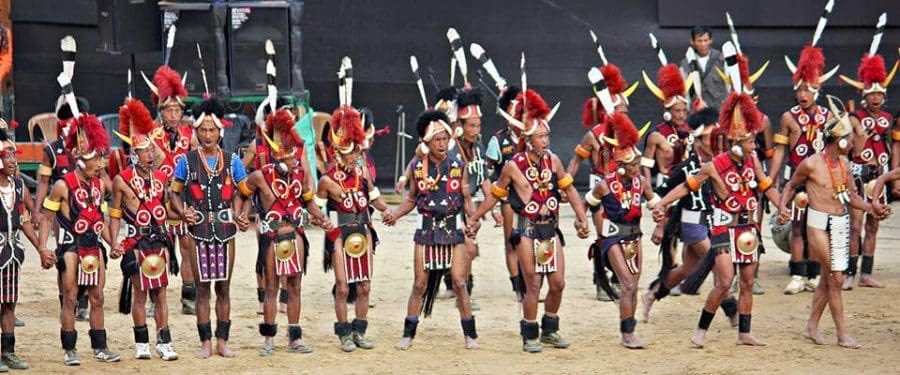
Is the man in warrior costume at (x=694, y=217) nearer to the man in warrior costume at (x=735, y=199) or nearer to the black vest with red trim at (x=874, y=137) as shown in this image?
the man in warrior costume at (x=735, y=199)

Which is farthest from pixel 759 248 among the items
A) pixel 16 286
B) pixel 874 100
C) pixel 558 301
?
pixel 16 286

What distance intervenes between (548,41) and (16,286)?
9.56 m

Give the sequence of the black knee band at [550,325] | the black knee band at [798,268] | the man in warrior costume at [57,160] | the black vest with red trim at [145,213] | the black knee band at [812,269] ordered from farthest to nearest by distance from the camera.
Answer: the black knee band at [812,269], the black knee band at [798,268], the man in warrior costume at [57,160], the black knee band at [550,325], the black vest with red trim at [145,213]

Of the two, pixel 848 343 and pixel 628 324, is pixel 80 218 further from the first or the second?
pixel 848 343

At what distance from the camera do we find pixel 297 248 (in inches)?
481

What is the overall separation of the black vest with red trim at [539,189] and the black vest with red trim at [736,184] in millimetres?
1148

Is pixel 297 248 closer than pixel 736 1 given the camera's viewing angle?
Yes

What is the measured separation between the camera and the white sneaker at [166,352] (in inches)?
474

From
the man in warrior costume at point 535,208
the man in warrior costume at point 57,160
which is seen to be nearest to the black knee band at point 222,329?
the man in warrior costume at point 57,160

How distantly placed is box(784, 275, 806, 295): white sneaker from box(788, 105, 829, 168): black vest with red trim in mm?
967

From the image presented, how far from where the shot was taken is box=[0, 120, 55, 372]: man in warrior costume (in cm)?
1160

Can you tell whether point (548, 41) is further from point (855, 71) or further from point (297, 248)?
point (297, 248)

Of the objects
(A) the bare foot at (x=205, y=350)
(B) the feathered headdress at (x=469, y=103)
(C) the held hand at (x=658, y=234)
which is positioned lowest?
(A) the bare foot at (x=205, y=350)

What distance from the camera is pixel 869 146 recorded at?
1479 cm
